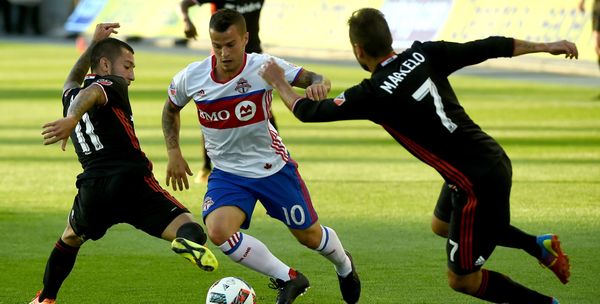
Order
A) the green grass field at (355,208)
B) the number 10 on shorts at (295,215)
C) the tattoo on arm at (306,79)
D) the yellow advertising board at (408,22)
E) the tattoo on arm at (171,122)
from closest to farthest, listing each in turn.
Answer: the tattoo on arm at (306,79) < the number 10 on shorts at (295,215) < the tattoo on arm at (171,122) < the green grass field at (355,208) < the yellow advertising board at (408,22)

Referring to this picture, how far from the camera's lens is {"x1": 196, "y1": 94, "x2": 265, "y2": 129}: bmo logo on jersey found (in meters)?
7.34

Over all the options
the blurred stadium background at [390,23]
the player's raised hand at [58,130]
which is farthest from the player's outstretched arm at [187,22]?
the blurred stadium background at [390,23]

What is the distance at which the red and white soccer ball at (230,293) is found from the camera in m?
6.96

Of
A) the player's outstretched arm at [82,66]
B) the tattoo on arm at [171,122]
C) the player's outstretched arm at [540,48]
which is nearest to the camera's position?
the player's outstretched arm at [540,48]

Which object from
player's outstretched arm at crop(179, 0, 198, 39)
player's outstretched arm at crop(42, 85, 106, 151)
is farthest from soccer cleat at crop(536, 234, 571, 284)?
player's outstretched arm at crop(179, 0, 198, 39)

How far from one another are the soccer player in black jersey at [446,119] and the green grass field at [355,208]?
3.50 ft

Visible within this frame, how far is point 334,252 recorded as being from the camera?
7.36 metres

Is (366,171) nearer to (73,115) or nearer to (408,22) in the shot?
(73,115)

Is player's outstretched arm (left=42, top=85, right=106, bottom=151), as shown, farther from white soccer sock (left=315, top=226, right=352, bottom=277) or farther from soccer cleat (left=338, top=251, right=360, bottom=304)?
soccer cleat (left=338, top=251, right=360, bottom=304)

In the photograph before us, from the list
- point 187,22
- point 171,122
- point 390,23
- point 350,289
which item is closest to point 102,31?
point 171,122

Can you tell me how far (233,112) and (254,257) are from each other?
0.92 meters

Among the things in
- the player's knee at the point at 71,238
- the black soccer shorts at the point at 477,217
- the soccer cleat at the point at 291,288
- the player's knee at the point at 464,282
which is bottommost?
the soccer cleat at the point at 291,288

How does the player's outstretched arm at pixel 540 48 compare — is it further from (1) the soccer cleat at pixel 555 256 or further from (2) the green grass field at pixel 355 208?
(2) the green grass field at pixel 355 208

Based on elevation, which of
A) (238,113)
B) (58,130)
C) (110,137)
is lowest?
(110,137)
